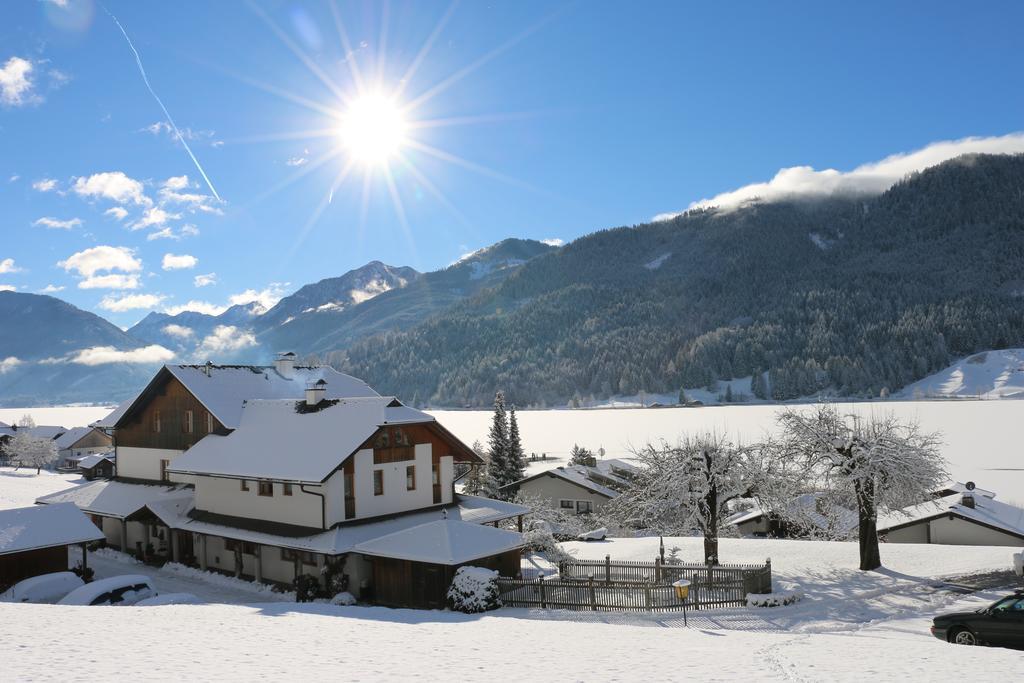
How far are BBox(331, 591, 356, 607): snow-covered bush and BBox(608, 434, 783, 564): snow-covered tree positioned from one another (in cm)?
1442

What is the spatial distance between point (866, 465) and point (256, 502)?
2762 cm

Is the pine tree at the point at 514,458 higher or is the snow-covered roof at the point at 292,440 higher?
the snow-covered roof at the point at 292,440

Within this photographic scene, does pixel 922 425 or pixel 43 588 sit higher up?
pixel 43 588

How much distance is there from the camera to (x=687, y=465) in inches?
1236

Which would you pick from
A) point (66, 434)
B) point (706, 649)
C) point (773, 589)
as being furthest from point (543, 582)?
point (66, 434)

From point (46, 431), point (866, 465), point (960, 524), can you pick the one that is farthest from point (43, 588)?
point (46, 431)

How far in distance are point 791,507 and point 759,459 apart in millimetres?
3013

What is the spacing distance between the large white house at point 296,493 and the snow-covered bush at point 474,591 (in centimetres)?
73

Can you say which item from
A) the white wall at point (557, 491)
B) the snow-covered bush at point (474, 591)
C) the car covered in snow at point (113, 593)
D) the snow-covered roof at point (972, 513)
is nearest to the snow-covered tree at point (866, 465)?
the snow-covered roof at point (972, 513)

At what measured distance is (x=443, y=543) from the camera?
82.7 ft

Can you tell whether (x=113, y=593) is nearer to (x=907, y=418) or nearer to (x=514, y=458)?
(x=514, y=458)

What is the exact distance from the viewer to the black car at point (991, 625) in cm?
1545

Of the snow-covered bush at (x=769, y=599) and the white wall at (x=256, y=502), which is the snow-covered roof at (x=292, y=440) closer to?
the white wall at (x=256, y=502)

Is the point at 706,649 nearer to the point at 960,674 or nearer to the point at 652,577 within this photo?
the point at 960,674
